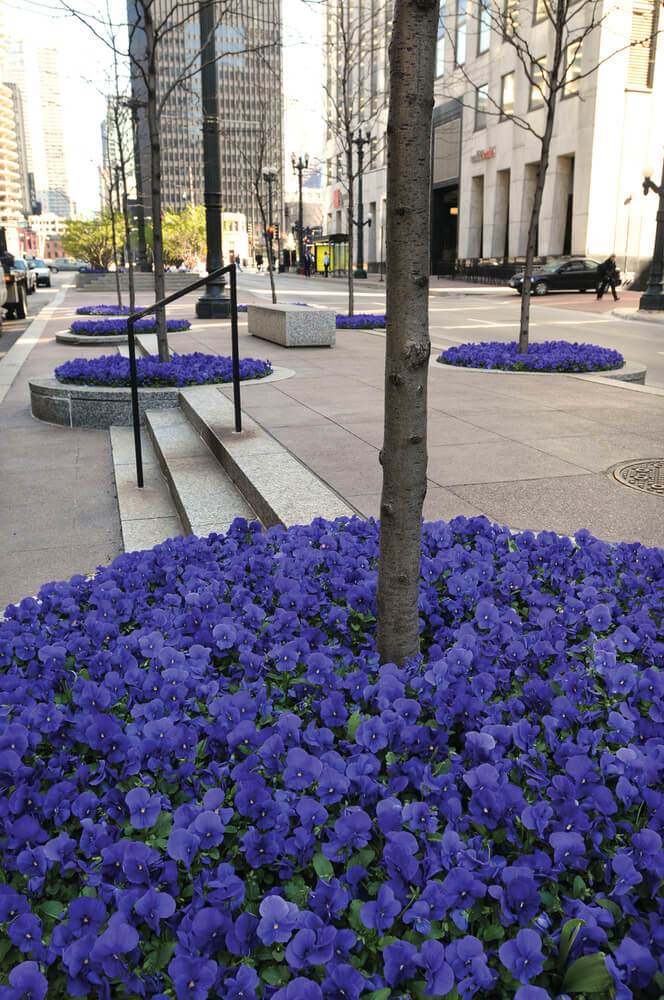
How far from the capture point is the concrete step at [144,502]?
536cm

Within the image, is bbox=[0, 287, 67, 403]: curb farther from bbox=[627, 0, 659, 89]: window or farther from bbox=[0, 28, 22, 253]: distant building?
bbox=[0, 28, 22, 253]: distant building

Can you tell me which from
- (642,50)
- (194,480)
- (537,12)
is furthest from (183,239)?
(194,480)

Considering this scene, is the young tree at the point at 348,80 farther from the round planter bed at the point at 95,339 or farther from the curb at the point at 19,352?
the curb at the point at 19,352

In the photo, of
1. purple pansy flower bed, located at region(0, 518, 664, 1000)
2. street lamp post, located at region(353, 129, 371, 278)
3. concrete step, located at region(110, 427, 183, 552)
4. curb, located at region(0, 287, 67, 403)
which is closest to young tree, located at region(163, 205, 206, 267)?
street lamp post, located at region(353, 129, 371, 278)

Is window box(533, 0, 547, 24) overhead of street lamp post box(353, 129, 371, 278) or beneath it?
overhead

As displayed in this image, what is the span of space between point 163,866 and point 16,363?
13753mm

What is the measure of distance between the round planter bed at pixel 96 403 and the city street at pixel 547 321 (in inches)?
259

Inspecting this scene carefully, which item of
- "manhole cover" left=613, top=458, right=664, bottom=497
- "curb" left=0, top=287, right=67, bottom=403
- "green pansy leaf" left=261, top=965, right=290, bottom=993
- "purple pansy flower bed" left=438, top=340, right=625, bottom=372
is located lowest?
"curb" left=0, top=287, right=67, bottom=403

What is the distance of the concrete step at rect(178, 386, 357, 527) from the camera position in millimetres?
4609

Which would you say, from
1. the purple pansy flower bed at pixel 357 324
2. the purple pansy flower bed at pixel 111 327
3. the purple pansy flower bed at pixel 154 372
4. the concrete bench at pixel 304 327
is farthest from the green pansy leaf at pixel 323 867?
the purple pansy flower bed at pixel 357 324

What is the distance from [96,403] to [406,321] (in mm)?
6977

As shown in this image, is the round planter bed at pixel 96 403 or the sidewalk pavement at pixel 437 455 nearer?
the sidewalk pavement at pixel 437 455

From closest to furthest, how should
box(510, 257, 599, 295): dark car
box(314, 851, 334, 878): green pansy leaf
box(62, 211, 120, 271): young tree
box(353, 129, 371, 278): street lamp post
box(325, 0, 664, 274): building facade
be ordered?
box(314, 851, 334, 878): green pansy leaf, box(353, 129, 371, 278): street lamp post, box(510, 257, 599, 295): dark car, box(325, 0, 664, 274): building facade, box(62, 211, 120, 271): young tree

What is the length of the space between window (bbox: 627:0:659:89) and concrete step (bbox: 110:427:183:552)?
3732cm
